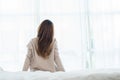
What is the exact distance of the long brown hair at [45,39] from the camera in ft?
7.55

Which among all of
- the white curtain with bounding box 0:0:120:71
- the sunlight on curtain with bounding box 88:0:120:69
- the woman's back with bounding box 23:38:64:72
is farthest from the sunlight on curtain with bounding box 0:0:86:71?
the woman's back with bounding box 23:38:64:72

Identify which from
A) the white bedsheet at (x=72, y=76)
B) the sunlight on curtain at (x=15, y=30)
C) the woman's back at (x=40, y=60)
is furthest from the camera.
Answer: the sunlight on curtain at (x=15, y=30)

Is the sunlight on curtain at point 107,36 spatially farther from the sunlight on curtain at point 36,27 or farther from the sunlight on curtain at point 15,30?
the sunlight on curtain at point 15,30

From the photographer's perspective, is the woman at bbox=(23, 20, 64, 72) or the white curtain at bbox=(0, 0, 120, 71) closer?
the woman at bbox=(23, 20, 64, 72)

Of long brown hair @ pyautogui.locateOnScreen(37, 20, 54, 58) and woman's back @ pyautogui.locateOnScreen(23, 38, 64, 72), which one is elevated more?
long brown hair @ pyautogui.locateOnScreen(37, 20, 54, 58)

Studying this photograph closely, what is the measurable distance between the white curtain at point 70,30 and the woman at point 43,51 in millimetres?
1092

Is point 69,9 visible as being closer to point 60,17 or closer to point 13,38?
point 60,17

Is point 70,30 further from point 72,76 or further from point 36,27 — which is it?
point 72,76

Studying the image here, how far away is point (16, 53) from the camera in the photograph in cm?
345

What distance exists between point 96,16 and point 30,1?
97 centimetres

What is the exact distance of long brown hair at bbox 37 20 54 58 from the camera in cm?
230

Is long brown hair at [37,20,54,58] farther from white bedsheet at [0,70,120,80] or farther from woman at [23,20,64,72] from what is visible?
white bedsheet at [0,70,120,80]

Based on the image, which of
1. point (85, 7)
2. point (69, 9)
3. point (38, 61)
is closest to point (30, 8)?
point (69, 9)

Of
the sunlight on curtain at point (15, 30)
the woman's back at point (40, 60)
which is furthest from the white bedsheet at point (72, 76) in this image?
the sunlight on curtain at point (15, 30)
